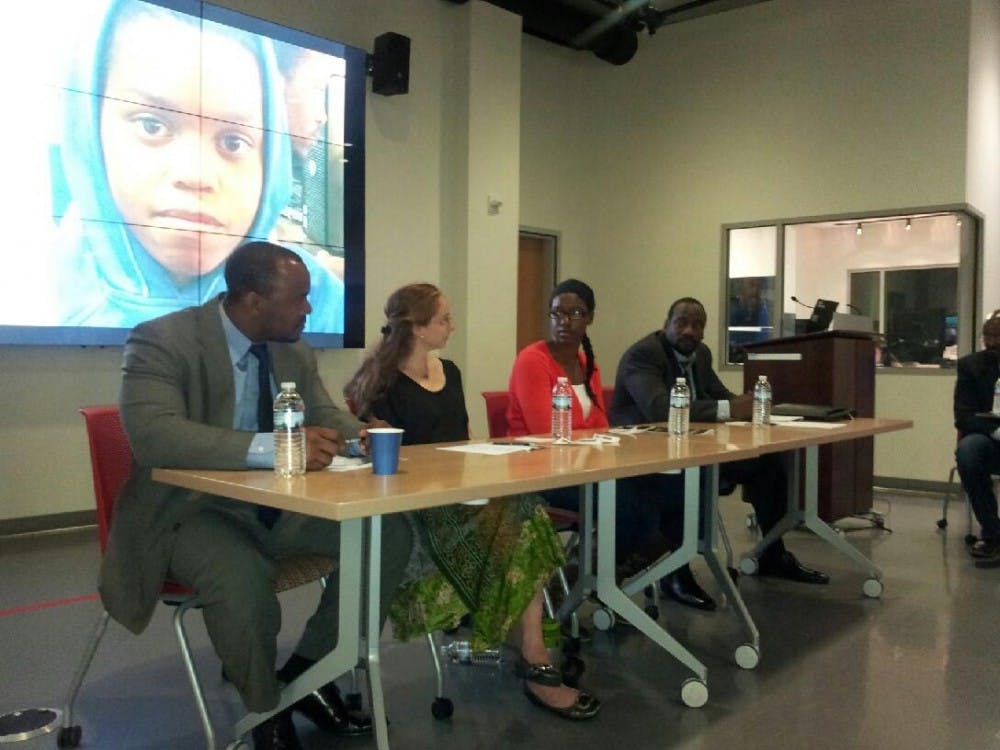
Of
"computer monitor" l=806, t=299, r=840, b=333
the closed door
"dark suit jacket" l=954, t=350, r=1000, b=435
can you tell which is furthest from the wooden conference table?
the closed door

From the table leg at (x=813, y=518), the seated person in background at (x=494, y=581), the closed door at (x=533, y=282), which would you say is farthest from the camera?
the closed door at (x=533, y=282)

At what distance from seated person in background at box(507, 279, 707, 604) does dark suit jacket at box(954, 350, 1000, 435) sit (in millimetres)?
2135

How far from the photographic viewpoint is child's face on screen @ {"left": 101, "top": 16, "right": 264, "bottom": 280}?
4.48m

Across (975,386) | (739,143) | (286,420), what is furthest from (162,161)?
(739,143)

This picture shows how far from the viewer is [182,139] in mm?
4727

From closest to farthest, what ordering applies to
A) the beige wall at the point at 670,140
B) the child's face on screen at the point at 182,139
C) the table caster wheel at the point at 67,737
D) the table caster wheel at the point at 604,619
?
the table caster wheel at the point at 67,737, the table caster wheel at the point at 604,619, the child's face on screen at the point at 182,139, the beige wall at the point at 670,140

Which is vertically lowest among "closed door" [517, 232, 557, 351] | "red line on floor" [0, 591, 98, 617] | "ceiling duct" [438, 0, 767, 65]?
"red line on floor" [0, 591, 98, 617]

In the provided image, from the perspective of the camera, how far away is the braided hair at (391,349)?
2.53m

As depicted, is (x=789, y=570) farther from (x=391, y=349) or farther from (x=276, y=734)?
(x=276, y=734)

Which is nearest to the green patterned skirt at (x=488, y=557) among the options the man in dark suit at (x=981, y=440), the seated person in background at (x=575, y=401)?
the seated person in background at (x=575, y=401)

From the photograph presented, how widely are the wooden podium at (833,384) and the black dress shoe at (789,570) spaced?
444 millimetres

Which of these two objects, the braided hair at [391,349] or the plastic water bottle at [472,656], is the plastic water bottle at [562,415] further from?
the plastic water bottle at [472,656]

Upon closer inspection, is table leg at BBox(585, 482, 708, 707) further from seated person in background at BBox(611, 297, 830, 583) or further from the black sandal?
seated person in background at BBox(611, 297, 830, 583)

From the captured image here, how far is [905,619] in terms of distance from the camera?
10.5 feet
